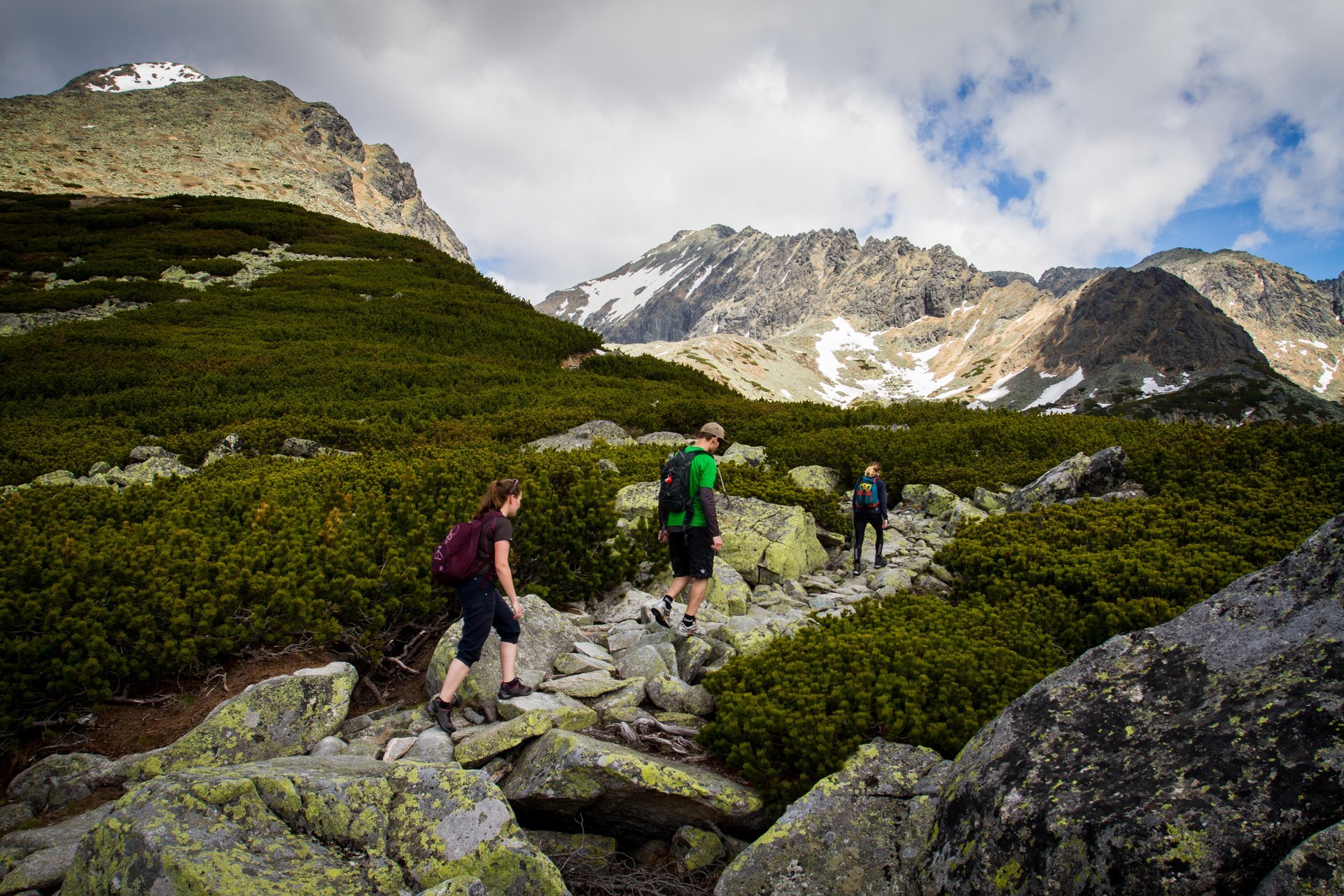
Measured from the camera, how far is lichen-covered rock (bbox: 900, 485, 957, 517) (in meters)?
14.6

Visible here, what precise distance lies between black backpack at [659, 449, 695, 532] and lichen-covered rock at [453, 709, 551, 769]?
3.16m

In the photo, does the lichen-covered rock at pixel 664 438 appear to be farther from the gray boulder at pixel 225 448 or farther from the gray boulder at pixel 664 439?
the gray boulder at pixel 225 448

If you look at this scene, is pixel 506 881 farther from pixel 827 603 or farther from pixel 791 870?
pixel 827 603

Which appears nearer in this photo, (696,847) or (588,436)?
(696,847)

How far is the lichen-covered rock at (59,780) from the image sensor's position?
14.8ft

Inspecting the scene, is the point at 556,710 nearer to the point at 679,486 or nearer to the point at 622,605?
the point at 679,486

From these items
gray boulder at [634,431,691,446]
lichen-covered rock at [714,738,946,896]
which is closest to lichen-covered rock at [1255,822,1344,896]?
lichen-covered rock at [714,738,946,896]

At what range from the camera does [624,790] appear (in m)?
4.47

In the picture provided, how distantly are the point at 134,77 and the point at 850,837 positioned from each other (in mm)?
154591

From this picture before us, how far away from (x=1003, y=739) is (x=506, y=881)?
9.29 feet

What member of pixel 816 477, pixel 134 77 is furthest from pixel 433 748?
pixel 134 77

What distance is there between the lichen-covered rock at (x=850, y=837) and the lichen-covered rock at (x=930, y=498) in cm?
1104

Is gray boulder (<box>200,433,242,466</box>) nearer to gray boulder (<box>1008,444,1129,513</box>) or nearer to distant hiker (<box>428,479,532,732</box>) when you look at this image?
distant hiker (<box>428,479,532,732</box>)

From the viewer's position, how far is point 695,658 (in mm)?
6559
